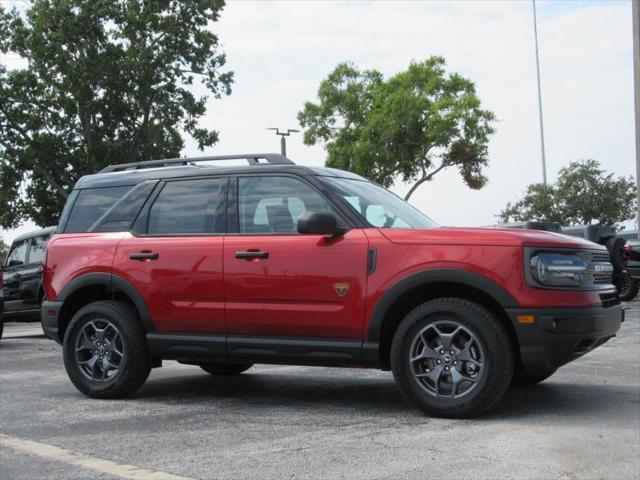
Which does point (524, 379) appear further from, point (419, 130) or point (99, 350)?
point (419, 130)

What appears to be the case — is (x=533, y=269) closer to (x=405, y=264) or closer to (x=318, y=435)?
(x=405, y=264)

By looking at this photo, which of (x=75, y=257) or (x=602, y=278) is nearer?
(x=602, y=278)

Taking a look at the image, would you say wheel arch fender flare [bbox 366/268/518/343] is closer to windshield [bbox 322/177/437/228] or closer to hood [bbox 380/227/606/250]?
hood [bbox 380/227/606/250]

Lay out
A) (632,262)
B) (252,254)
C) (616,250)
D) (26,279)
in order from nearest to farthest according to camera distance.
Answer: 1. (252,254)
2. (616,250)
3. (26,279)
4. (632,262)

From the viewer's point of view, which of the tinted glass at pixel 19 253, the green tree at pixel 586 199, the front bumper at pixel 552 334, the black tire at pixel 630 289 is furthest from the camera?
the green tree at pixel 586 199

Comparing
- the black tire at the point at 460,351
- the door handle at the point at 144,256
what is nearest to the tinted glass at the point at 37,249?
the door handle at the point at 144,256

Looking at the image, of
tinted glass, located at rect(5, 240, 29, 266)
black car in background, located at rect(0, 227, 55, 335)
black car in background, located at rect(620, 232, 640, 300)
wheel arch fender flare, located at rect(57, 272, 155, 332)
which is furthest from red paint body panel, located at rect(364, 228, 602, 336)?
black car in background, located at rect(620, 232, 640, 300)

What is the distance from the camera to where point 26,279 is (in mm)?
16359

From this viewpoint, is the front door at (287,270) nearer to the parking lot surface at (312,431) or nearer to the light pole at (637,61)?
the parking lot surface at (312,431)

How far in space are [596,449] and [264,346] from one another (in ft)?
8.20

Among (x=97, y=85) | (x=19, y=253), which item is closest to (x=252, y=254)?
(x=19, y=253)

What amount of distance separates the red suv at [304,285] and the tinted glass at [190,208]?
0.04ft

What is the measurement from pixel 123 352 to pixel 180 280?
0.81 m

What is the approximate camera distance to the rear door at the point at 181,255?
6.61 m
